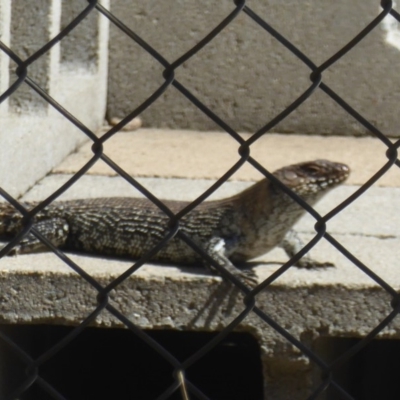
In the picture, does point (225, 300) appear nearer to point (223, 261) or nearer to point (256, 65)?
point (223, 261)

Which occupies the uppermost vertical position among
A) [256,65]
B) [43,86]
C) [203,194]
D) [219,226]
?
[256,65]

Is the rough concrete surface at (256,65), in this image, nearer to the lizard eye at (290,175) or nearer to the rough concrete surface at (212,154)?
the rough concrete surface at (212,154)

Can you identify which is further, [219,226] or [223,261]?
[219,226]

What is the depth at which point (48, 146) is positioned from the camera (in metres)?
4.90

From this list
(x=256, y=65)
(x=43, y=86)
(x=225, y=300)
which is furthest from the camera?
(x=256, y=65)

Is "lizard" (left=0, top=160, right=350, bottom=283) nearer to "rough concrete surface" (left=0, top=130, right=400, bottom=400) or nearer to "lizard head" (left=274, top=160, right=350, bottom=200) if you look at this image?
"lizard head" (left=274, top=160, right=350, bottom=200)

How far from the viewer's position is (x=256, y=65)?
629cm

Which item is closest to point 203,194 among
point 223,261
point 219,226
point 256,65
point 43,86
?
point 223,261

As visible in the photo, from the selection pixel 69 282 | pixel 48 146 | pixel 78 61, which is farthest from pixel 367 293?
pixel 78 61

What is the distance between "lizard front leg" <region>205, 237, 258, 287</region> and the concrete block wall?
1.09m

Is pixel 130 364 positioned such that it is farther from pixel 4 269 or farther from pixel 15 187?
pixel 4 269

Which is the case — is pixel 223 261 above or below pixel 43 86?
below

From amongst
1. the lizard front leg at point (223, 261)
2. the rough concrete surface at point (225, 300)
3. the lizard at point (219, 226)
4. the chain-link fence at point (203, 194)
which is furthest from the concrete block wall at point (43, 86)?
the chain-link fence at point (203, 194)

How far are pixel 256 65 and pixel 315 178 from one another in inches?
113
